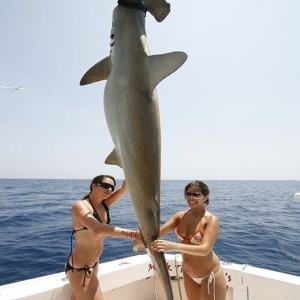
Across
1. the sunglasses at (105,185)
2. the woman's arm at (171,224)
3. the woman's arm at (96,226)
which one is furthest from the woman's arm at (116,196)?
the woman's arm at (171,224)

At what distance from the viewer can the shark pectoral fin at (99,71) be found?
1.97m

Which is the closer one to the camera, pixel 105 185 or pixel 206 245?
pixel 206 245

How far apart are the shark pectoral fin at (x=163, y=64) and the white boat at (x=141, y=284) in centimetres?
314

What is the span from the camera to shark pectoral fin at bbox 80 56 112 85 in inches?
77.7

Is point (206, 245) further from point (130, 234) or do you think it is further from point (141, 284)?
point (141, 284)

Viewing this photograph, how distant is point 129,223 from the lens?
1967 centimetres

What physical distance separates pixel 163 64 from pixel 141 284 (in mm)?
4854

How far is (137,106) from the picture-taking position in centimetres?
167

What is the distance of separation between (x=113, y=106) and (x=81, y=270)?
293 centimetres

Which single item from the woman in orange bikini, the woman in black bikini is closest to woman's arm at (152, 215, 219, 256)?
the woman in orange bikini

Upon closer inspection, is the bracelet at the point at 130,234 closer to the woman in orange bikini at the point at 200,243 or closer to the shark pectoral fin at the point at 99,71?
the woman in orange bikini at the point at 200,243

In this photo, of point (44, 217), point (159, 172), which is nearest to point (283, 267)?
point (159, 172)

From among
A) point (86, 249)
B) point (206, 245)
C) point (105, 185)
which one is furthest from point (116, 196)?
point (206, 245)

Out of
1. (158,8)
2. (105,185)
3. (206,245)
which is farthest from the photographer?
(105,185)
